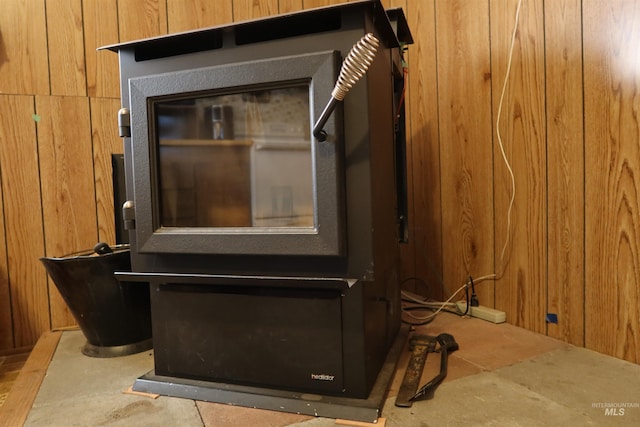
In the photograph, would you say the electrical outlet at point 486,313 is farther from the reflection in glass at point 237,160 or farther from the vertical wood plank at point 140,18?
the vertical wood plank at point 140,18

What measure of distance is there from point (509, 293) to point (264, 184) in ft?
2.97

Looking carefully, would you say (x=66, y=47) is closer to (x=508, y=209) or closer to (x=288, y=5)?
(x=288, y=5)

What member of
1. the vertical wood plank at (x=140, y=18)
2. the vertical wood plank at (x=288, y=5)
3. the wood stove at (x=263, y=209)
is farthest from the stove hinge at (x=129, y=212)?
the vertical wood plank at (x=288, y=5)

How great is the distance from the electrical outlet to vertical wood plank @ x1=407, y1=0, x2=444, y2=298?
0.15m

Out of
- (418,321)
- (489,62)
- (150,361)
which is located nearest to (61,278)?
(150,361)

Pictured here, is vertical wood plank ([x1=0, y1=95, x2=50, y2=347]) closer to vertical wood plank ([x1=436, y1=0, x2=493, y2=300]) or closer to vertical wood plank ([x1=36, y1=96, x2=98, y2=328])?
vertical wood plank ([x1=36, y1=96, x2=98, y2=328])

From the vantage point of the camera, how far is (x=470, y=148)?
1531 millimetres

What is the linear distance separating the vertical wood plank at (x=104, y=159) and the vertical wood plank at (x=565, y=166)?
1.46 meters

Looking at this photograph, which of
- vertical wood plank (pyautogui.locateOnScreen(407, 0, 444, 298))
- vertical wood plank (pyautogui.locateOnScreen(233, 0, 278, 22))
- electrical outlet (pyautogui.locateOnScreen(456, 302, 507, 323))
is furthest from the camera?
vertical wood plank (pyautogui.locateOnScreen(233, 0, 278, 22))

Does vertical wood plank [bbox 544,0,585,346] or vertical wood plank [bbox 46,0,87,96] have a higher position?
vertical wood plank [bbox 46,0,87,96]

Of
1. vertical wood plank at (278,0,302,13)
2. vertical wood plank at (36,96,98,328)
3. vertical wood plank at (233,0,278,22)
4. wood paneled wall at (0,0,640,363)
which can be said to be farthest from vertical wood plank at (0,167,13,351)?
vertical wood plank at (278,0,302,13)

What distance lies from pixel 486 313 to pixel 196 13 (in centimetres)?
155

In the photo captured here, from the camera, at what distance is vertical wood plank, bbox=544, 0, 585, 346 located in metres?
1.19

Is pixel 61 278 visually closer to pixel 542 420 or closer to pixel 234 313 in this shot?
pixel 234 313
